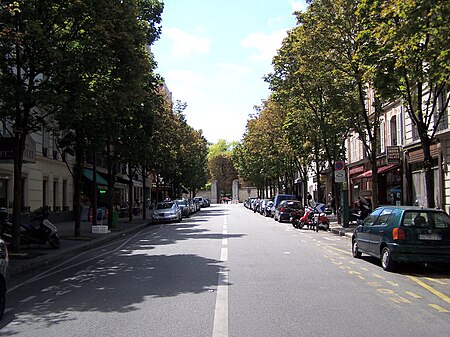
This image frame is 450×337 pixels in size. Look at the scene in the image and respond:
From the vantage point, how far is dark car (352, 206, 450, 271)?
438 inches

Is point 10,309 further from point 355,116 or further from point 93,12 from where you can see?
point 355,116

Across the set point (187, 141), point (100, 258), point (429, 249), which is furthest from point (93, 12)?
point (187, 141)

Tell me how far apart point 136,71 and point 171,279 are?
695cm

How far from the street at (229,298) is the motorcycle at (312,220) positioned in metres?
11.1

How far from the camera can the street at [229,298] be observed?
6.58 metres

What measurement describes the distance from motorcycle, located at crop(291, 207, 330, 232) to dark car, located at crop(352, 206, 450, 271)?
13.2 metres

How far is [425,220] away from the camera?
1151 cm

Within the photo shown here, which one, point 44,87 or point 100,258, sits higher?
point 44,87

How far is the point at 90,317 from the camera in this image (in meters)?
7.23

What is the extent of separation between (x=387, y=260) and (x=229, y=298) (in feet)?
16.0

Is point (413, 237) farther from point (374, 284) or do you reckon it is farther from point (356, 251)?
point (356, 251)

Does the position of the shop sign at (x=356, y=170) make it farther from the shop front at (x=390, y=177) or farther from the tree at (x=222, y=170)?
the tree at (x=222, y=170)

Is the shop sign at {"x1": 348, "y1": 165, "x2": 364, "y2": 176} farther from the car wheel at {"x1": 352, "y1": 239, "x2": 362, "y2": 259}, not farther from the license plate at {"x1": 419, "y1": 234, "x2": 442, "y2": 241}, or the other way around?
the license plate at {"x1": 419, "y1": 234, "x2": 442, "y2": 241}

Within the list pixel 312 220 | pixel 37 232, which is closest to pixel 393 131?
pixel 312 220
